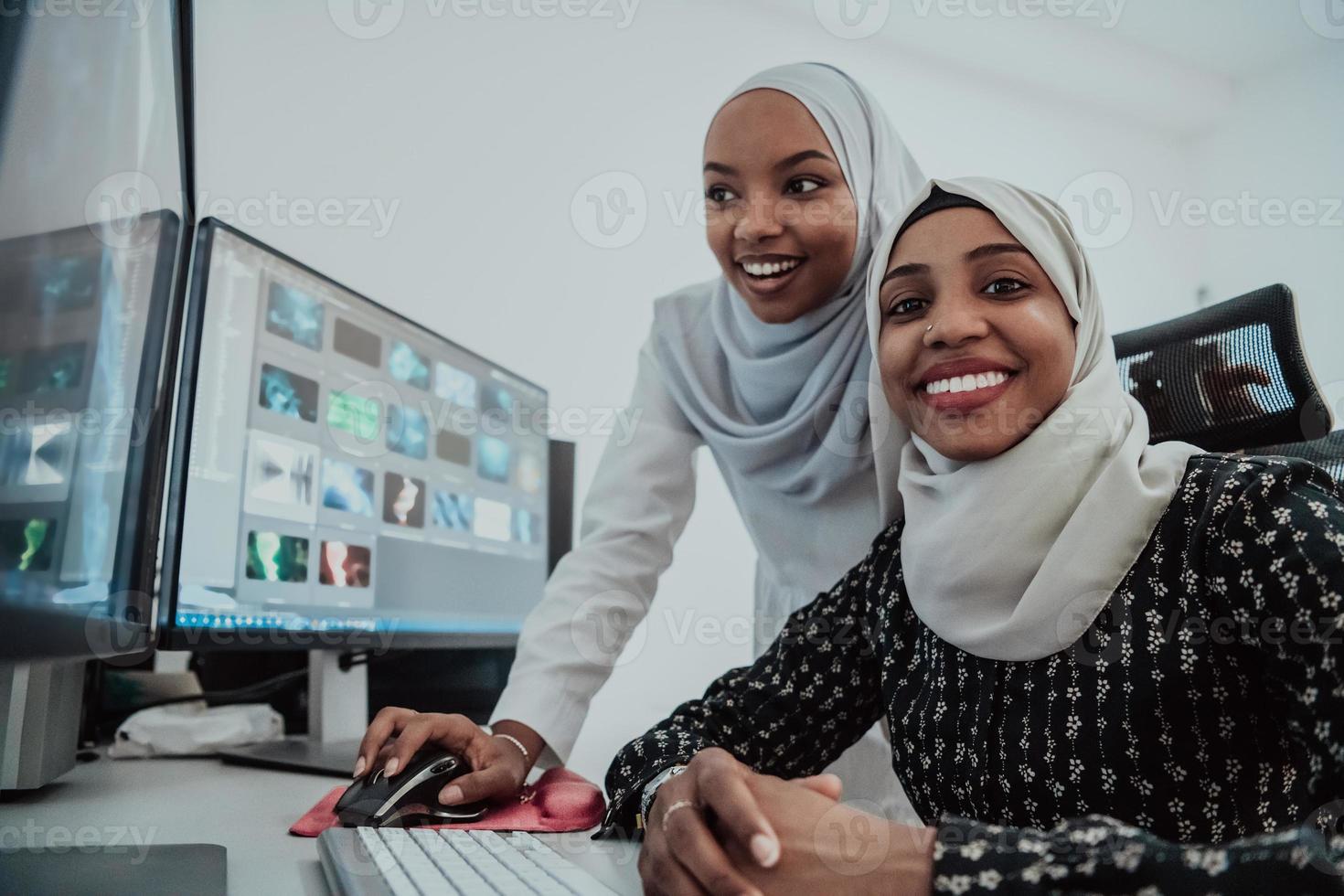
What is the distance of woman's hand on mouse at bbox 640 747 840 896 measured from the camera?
1.59 ft

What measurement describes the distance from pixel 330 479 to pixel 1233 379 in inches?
39.8

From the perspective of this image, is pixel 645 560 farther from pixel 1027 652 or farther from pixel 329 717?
pixel 1027 652

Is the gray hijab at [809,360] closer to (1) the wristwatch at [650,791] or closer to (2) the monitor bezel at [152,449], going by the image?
(1) the wristwatch at [650,791]

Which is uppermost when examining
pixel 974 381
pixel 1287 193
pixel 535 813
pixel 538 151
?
pixel 1287 193

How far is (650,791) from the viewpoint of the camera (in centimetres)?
72

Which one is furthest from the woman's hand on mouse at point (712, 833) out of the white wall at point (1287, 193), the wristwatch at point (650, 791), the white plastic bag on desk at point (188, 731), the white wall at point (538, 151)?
the white wall at point (1287, 193)

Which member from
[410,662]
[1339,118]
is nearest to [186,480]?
[410,662]

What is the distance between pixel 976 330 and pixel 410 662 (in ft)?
3.35

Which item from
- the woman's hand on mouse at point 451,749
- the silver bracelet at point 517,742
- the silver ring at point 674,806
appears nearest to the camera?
the silver ring at point 674,806

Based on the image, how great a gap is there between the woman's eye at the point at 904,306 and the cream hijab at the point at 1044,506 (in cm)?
9

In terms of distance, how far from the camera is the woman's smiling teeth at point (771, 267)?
1.13m

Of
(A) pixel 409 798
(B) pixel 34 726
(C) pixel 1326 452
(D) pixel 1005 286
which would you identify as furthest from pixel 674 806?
(C) pixel 1326 452

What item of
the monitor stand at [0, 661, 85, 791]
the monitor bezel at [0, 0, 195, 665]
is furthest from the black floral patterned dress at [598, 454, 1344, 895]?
the monitor stand at [0, 661, 85, 791]

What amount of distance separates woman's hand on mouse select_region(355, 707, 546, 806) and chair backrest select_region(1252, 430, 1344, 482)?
0.92 meters
